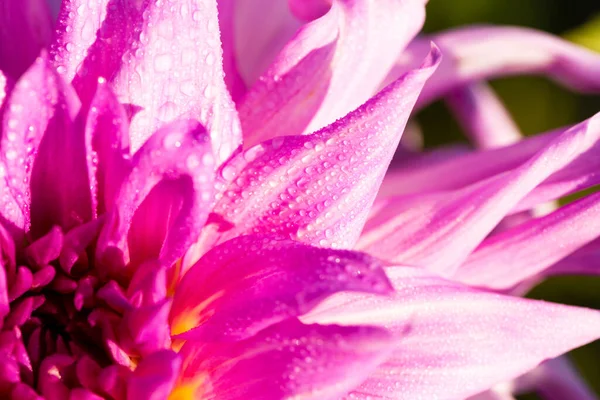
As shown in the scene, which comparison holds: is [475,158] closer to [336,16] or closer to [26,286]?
[336,16]

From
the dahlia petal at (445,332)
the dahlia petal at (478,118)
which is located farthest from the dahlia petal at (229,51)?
the dahlia petal at (478,118)

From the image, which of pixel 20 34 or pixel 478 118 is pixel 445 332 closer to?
pixel 20 34

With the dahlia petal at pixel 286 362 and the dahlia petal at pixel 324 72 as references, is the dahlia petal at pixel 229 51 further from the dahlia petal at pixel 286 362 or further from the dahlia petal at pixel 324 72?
the dahlia petal at pixel 286 362

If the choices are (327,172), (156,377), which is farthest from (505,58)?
(156,377)

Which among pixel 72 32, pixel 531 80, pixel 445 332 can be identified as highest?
pixel 531 80

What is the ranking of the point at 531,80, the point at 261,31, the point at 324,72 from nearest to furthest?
the point at 324,72 → the point at 261,31 → the point at 531,80

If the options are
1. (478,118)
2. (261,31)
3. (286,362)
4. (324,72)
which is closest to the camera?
(286,362)

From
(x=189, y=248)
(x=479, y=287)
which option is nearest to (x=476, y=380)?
(x=479, y=287)
